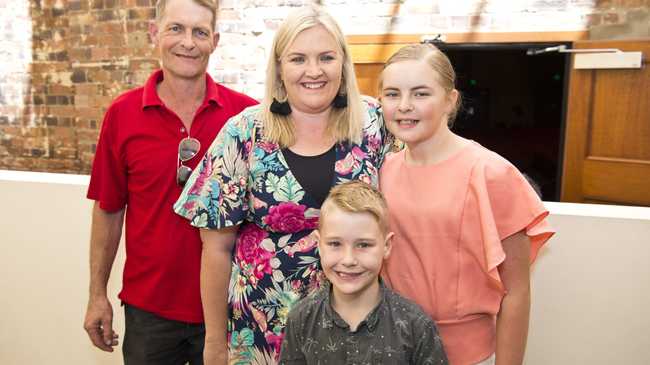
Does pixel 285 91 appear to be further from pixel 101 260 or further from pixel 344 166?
pixel 101 260

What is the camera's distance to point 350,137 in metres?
1.50

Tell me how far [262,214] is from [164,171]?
0.41 metres

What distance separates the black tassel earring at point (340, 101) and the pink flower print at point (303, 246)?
1.09ft

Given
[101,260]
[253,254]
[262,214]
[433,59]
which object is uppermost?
[433,59]

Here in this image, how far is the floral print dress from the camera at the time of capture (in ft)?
4.83

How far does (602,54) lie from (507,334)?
2930 mm

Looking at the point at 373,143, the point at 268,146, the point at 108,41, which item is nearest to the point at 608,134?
the point at 373,143

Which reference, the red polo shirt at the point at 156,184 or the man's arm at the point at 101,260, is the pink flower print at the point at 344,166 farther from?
the man's arm at the point at 101,260

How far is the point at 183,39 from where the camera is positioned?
1763mm

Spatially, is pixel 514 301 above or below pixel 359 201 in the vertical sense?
below

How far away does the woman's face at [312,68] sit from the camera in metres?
1.45

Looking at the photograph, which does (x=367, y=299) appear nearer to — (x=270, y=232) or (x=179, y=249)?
(x=270, y=232)

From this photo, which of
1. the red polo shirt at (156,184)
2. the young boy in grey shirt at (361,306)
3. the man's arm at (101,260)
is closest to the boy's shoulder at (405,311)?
the young boy in grey shirt at (361,306)

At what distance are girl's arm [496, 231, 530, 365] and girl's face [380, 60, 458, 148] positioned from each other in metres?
0.31
